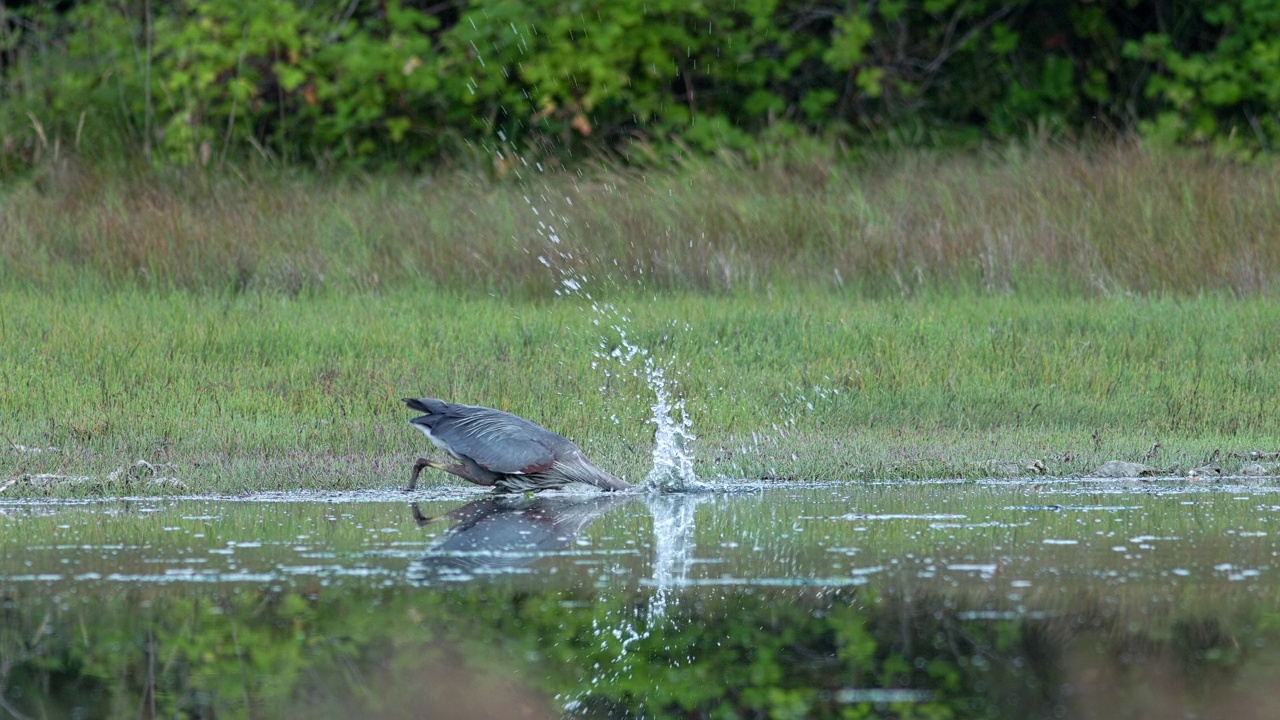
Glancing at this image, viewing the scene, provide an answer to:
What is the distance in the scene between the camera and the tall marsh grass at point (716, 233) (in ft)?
37.9

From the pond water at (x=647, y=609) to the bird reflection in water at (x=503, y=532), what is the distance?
23mm

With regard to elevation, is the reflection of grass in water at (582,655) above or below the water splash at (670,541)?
below

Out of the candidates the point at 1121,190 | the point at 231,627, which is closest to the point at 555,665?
the point at 231,627

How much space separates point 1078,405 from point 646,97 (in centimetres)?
862

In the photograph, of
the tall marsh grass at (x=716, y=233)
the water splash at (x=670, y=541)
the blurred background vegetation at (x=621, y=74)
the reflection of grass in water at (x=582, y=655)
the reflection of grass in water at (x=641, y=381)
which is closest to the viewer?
the reflection of grass in water at (x=582, y=655)

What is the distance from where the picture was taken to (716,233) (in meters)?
12.2

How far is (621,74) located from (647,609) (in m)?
11.8

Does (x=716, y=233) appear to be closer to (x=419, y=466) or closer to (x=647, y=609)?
(x=419, y=466)

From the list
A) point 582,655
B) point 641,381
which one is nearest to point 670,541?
point 582,655

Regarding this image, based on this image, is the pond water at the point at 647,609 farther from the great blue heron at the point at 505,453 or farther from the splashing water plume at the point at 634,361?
the splashing water plume at the point at 634,361

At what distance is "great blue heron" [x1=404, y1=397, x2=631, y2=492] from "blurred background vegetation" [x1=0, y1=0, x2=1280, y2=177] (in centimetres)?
811

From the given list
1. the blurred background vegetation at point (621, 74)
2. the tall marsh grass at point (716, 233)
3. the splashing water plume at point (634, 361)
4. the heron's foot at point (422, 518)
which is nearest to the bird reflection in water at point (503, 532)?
the heron's foot at point (422, 518)

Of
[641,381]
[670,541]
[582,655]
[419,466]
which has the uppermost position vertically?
[641,381]

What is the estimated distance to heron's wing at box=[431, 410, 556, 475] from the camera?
695 cm
